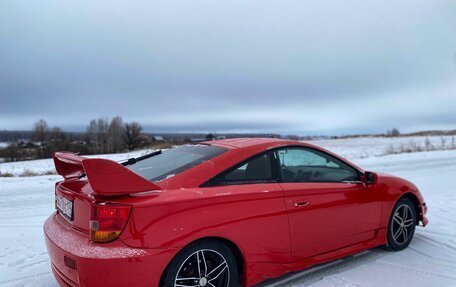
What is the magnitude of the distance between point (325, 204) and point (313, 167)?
92 centimetres

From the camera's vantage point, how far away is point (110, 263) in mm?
2498

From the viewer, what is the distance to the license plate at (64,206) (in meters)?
3.01

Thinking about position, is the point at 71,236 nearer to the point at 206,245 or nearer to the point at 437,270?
the point at 206,245

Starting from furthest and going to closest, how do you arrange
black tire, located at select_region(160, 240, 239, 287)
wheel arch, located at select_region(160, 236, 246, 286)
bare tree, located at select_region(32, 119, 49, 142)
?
bare tree, located at select_region(32, 119, 49, 142) → wheel arch, located at select_region(160, 236, 246, 286) → black tire, located at select_region(160, 240, 239, 287)

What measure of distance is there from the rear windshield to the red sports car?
15 millimetres

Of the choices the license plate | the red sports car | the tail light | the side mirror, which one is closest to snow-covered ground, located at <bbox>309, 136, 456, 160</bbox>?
the side mirror

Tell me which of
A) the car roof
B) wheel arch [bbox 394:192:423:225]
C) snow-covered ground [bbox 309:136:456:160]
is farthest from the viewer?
snow-covered ground [bbox 309:136:456:160]

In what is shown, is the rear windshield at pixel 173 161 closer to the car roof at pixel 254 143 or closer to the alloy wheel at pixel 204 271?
the car roof at pixel 254 143

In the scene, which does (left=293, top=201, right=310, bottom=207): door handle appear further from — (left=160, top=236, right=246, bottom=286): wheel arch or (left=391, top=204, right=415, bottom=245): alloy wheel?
(left=391, top=204, right=415, bottom=245): alloy wheel

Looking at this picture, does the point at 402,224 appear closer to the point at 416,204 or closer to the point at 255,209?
the point at 416,204

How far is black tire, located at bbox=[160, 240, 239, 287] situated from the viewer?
2.74m

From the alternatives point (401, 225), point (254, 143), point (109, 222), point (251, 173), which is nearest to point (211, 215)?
point (251, 173)

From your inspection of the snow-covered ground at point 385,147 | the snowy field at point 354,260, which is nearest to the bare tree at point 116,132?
the snow-covered ground at point 385,147

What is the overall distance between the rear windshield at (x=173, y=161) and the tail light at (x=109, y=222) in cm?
51
